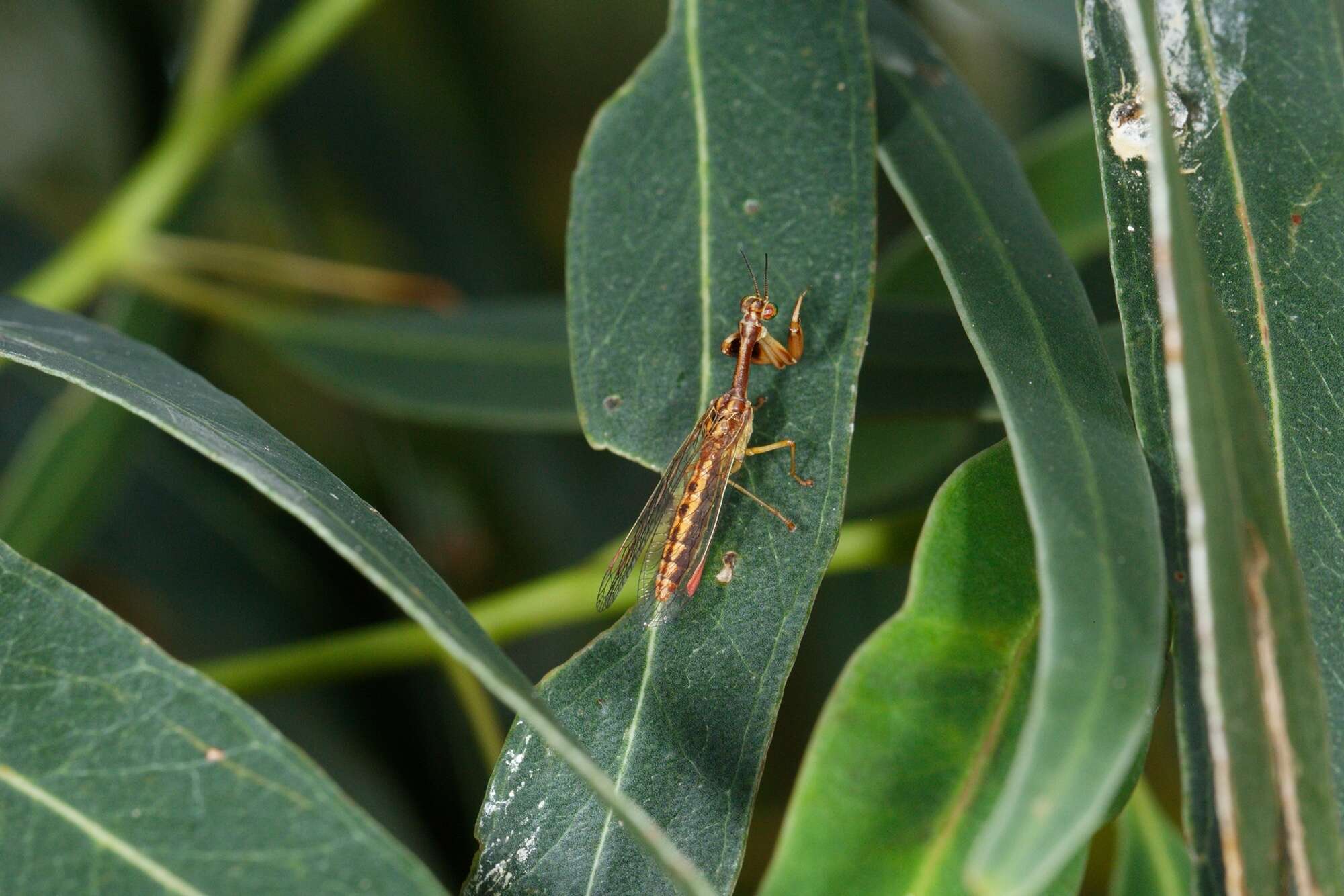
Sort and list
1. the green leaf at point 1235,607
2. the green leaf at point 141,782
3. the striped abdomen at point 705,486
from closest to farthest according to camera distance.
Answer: the green leaf at point 1235,607 < the green leaf at point 141,782 < the striped abdomen at point 705,486

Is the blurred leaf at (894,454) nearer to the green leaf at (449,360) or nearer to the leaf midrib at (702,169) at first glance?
the green leaf at (449,360)

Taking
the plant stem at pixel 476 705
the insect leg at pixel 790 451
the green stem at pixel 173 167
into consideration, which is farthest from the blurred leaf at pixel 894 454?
the green stem at pixel 173 167

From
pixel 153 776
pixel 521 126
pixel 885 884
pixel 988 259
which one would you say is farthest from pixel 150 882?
pixel 521 126

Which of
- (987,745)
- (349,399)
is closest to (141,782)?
(987,745)

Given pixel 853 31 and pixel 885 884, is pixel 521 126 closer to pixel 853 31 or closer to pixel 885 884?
pixel 853 31

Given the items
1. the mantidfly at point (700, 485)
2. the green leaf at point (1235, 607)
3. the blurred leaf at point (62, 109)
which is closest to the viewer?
the green leaf at point (1235, 607)

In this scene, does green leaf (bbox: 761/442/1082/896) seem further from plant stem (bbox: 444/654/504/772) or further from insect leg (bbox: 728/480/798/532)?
plant stem (bbox: 444/654/504/772)

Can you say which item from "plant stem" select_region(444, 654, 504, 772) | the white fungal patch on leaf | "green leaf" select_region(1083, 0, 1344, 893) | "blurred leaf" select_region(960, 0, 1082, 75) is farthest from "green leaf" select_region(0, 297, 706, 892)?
"blurred leaf" select_region(960, 0, 1082, 75)
